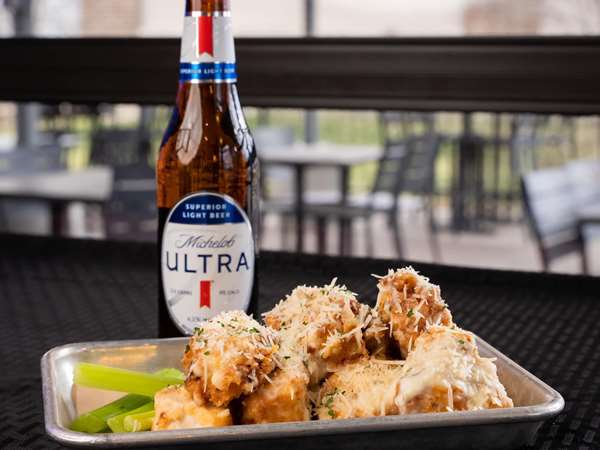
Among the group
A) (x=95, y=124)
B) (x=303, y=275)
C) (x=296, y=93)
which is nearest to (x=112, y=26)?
(x=95, y=124)

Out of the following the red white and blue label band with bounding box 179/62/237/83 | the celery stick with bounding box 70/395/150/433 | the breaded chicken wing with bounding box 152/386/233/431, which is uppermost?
the red white and blue label band with bounding box 179/62/237/83

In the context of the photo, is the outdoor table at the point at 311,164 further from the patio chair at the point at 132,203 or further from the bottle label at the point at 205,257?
the bottle label at the point at 205,257

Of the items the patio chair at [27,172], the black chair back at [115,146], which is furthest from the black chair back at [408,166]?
the black chair back at [115,146]

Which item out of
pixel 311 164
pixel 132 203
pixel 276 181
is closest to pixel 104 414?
pixel 132 203

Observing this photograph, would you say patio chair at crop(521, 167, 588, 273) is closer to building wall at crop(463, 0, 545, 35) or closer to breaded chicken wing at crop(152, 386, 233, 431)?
building wall at crop(463, 0, 545, 35)

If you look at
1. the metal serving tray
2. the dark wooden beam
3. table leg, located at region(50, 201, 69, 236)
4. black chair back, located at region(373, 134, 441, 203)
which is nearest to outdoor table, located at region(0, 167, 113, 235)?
table leg, located at region(50, 201, 69, 236)

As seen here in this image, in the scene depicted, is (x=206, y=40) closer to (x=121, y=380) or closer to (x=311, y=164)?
(x=121, y=380)

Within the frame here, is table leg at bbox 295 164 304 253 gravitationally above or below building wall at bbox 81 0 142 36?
below
